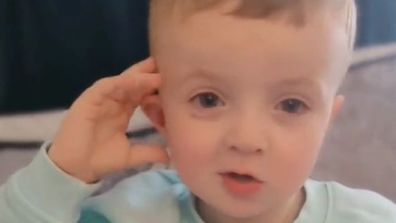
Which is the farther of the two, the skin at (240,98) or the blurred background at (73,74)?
the blurred background at (73,74)

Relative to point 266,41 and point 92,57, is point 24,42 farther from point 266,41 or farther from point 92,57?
point 266,41

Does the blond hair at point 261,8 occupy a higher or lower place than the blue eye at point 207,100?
higher

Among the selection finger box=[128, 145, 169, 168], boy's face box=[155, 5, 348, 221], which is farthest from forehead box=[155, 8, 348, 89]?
finger box=[128, 145, 169, 168]

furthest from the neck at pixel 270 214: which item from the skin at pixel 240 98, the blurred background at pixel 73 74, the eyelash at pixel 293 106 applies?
the blurred background at pixel 73 74

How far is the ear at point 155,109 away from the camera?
A: 910 millimetres

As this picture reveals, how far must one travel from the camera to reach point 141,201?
0.95m

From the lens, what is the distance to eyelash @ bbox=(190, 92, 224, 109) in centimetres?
84

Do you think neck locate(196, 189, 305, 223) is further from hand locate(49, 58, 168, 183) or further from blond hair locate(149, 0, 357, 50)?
blond hair locate(149, 0, 357, 50)

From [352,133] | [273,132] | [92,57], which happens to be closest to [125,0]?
[92,57]

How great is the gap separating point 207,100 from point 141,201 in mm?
154

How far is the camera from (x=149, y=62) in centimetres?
89

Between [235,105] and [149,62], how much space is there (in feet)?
0.34

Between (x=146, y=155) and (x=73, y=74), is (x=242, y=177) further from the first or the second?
(x=73, y=74)

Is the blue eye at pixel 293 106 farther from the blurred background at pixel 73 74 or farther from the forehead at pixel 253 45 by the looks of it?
the blurred background at pixel 73 74
